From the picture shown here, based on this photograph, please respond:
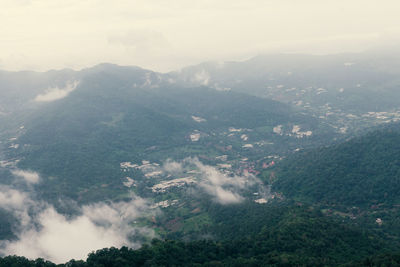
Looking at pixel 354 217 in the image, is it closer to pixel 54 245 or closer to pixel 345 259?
pixel 345 259

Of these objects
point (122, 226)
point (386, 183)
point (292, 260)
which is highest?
point (292, 260)

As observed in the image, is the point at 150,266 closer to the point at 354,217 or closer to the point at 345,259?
the point at 345,259

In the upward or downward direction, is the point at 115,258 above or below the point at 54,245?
above

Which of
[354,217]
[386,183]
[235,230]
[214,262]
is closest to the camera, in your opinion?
[214,262]

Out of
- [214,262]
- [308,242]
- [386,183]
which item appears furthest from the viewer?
[386,183]

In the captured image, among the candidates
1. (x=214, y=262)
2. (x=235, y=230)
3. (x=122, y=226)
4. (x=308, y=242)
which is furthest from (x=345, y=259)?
(x=122, y=226)

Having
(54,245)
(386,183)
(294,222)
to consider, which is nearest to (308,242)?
(294,222)

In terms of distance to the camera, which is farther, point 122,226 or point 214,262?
point 122,226

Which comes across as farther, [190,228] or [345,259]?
[190,228]

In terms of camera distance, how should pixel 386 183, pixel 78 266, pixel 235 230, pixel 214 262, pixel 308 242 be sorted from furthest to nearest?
pixel 386 183
pixel 235 230
pixel 308 242
pixel 214 262
pixel 78 266
